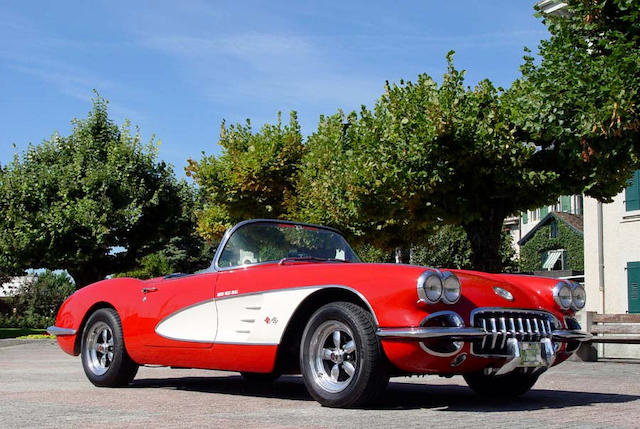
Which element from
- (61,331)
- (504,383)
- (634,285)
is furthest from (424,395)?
(634,285)

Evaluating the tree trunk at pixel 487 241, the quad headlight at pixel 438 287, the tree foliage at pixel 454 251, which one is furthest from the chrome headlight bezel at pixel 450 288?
the tree foliage at pixel 454 251

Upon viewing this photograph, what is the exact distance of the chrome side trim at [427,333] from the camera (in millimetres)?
5117

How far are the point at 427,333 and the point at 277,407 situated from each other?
49.9 inches

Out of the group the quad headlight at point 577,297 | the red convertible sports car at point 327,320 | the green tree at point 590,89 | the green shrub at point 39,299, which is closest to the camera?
the red convertible sports car at point 327,320

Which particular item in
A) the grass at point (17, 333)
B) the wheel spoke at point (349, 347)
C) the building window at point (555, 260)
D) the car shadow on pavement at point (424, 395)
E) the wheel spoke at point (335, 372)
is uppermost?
the building window at point (555, 260)

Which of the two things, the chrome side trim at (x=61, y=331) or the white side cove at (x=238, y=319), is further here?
the chrome side trim at (x=61, y=331)

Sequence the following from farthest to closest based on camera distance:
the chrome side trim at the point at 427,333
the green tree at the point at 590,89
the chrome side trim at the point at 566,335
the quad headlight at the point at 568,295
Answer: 1. the green tree at the point at 590,89
2. the quad headlight at the point at 568,295
3. the chrome side trim at the point at 566,335
4. the chrome side trim at the point at 427,333

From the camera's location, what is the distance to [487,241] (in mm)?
17828

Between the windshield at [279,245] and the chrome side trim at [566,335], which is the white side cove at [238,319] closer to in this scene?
the windshield at [279,245]

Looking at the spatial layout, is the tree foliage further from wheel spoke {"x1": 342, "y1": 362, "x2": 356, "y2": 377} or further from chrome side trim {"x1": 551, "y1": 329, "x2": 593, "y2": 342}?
wheel spoke {"x1": 342, "y1": 362, "x2": 356, "y2": 377}

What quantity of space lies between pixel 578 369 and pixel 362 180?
7.86 m

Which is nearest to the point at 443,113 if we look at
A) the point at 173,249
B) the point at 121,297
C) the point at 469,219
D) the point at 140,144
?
the point at 469,219

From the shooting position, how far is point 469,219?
17406 millimetres

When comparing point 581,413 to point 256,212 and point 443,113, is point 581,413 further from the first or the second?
point 256,212
